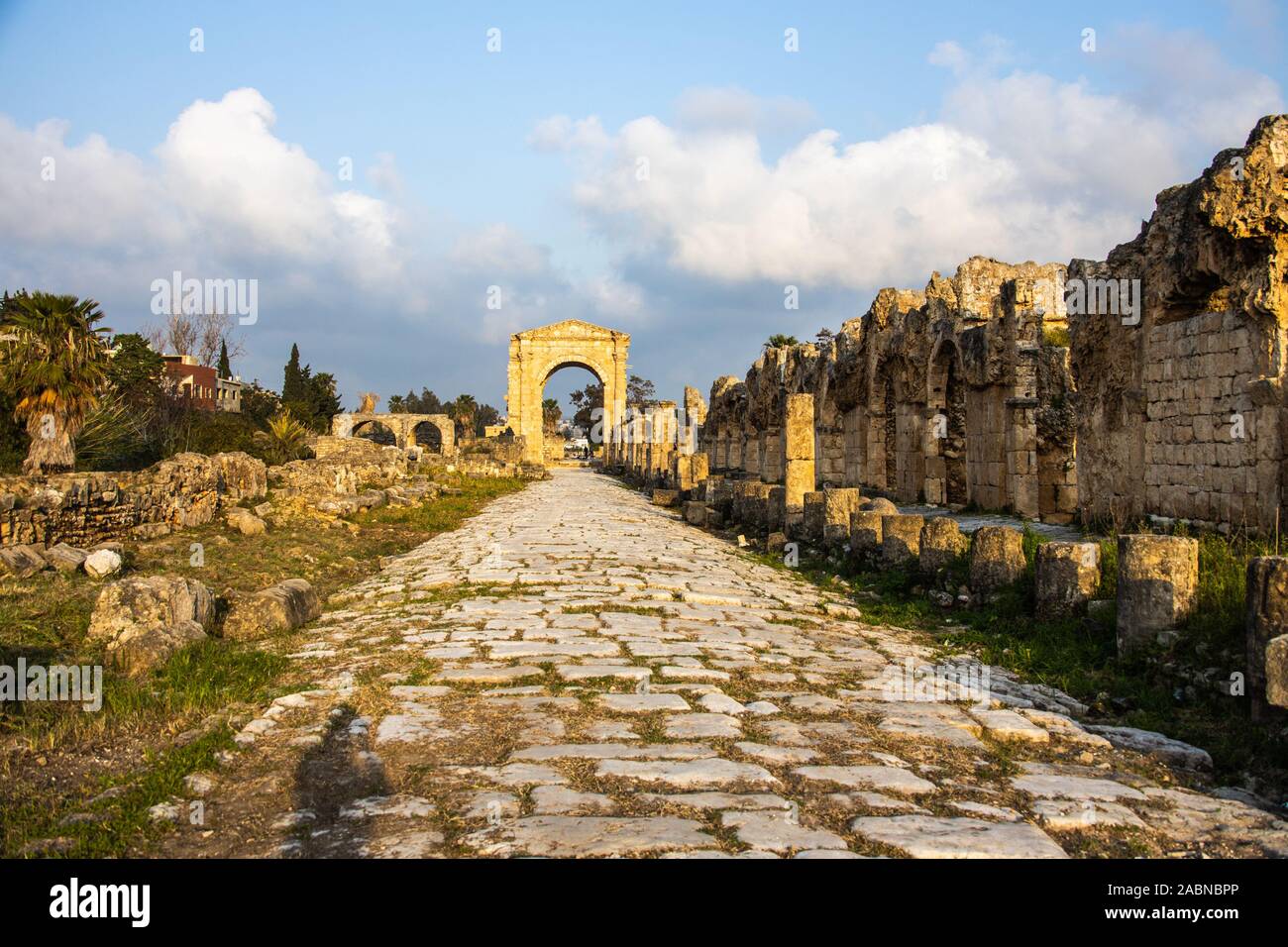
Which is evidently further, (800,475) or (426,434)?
(426,434)

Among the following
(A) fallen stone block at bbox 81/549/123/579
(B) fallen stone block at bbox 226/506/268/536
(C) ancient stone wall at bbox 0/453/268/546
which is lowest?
(A) fallen stone block at bbox 81/549/123/579

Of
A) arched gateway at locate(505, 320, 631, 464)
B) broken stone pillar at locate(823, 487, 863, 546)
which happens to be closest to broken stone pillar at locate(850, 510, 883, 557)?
broken stone pillar at locate(823, 487, 863, 546)

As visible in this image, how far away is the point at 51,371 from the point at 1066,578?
1591 cm

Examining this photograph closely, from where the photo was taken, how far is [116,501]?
37.4 feet

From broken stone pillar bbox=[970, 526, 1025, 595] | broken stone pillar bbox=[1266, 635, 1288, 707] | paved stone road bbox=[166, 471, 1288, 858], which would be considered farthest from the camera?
broken stone pillar bbox=[970, 526, 1025, 595]

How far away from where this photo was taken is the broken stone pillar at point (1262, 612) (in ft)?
14.0

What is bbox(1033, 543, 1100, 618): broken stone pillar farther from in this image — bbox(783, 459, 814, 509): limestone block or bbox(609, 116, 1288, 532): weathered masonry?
bbox(783, 459, 814, 509): limestone block

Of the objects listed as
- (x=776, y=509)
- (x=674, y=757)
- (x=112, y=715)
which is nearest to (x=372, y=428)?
(x=776, y=509)

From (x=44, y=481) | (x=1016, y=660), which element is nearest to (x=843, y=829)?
(x=1016, y=660)

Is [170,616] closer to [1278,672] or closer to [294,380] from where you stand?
[1278,672]

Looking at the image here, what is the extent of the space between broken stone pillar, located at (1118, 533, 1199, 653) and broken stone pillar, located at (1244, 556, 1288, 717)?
110 cm

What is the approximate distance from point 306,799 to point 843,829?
6.61ft

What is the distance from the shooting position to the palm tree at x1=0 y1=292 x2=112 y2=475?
49.8 ft
